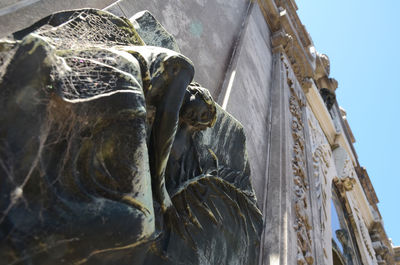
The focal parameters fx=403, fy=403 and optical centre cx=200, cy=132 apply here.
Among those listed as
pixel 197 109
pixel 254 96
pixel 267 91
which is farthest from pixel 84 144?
pixel 267 91

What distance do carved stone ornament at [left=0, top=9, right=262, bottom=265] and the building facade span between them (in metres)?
0.57

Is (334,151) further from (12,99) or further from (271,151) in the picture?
(12,99)

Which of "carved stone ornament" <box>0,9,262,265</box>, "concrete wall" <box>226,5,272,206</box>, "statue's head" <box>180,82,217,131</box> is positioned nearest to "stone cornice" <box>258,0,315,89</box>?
"concrete wall" <box>226,5,272,206</box>

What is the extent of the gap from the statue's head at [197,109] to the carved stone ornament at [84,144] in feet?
0.51

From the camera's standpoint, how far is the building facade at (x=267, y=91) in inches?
85.7

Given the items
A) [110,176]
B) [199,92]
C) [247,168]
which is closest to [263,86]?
[247,168]

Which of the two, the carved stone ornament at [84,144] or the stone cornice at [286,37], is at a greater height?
the stone cornice at [286,37]

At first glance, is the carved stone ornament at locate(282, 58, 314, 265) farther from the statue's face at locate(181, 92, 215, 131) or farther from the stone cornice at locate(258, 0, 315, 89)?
the statue's face at locate(181, 92, 215, 131)

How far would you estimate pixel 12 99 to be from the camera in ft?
2.38

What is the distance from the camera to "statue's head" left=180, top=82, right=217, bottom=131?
4.14ft

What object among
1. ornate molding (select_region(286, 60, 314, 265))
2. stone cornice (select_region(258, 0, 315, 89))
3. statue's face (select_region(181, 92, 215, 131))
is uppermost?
stone cornice (select_region(258, 0, 315, 89))

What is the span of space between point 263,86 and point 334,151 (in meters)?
3.35

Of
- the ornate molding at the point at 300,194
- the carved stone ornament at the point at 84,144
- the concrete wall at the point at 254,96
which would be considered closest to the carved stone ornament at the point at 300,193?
the ornate molding at the point at 300,194

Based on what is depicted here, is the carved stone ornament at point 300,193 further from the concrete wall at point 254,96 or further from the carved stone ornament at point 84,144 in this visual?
the carved stone ornament at point 84,144
